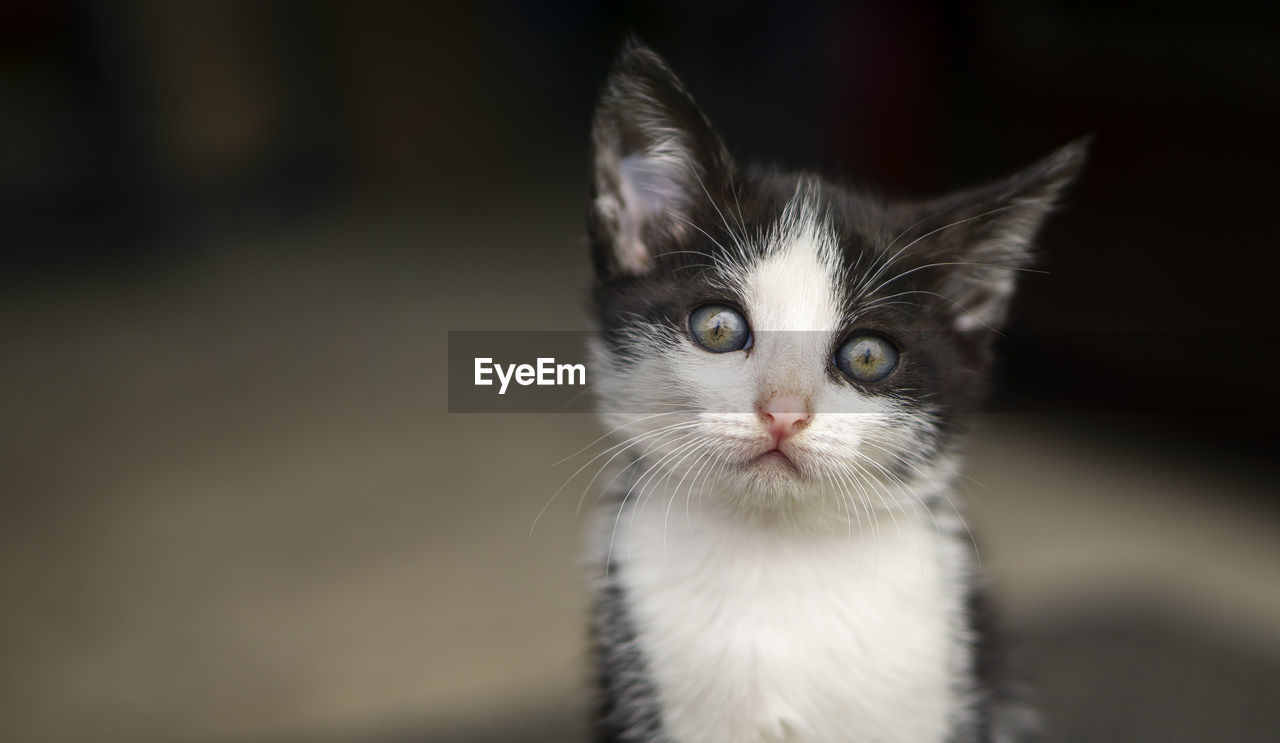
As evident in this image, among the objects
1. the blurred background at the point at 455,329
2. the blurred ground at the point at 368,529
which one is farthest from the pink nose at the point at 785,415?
the blurred ground at the point at 368,529

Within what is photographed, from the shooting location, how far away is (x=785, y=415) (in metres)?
0.74

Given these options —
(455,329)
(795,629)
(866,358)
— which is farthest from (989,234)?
(455,329)

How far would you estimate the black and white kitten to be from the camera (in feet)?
2.58

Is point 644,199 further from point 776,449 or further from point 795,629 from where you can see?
point 795,629

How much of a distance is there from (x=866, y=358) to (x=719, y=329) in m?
0.12

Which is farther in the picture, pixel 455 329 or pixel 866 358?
pixel 455 329

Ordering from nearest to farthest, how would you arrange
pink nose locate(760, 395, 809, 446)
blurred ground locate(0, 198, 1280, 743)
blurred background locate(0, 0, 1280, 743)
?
1. pink nose locate(760, 395, 809, 446)
2. blurred background locate(0, 0, 1280, 743)
3. blurred ground locate(0, 198, 1280, 743)

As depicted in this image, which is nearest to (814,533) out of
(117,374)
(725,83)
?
(725,83)

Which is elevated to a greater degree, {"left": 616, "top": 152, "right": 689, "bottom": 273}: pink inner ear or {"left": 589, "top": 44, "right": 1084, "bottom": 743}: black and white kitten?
{"left": 616, "top": 152, "right": 689, "bottom": 273}: pink inner ear

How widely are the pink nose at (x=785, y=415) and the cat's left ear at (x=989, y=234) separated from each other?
180 mm

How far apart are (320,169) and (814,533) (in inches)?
33.6

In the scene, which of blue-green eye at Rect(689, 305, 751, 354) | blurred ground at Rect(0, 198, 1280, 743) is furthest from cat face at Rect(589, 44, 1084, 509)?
blurred ground at Rect(0, 198, 1280, 743)

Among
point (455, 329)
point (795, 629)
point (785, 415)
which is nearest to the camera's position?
point (785, 415)

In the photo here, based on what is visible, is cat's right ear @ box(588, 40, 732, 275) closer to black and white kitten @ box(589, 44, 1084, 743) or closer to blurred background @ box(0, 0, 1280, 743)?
black and white kitten @ box(589, 44, 1084, 743)
